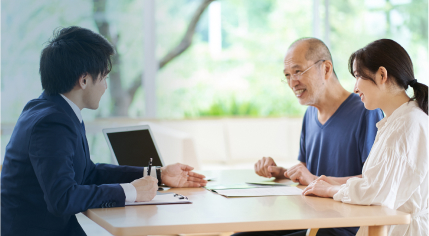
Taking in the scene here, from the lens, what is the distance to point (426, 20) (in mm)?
5676

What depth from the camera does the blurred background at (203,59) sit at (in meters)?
3.77

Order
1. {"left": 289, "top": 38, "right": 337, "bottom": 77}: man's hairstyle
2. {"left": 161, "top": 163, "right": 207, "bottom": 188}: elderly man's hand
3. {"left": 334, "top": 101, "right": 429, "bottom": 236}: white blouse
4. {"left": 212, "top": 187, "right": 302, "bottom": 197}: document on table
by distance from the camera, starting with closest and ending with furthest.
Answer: {"left": 334, "top": 101, "right": 429, "bottom": 236}: white blouse
{"left": 212, "top": 187, "right": 302, "bottom": 197}: document on table
{"left": 161, "top": 163, "right": 207, "bottom": 188}: elderly man's hand
{"left": 289, "top": 38, "right": 337, "bottom": 77}: man's hairstyle

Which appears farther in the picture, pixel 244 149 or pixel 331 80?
pixel 244 149

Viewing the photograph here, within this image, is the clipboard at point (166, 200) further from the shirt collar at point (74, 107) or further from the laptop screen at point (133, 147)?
the laptop screen at point (133, 147)

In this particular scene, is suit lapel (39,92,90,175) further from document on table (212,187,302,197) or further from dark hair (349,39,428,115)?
dark hair (349,39,428,115)

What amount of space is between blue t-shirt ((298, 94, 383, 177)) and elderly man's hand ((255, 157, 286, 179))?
202 millimetres

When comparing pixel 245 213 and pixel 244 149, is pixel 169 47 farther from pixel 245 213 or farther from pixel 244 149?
pixel 245 213

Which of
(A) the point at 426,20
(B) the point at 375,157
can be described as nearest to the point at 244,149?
(A) the point at 426,20

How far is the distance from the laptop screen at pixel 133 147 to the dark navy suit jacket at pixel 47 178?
43 centimetres

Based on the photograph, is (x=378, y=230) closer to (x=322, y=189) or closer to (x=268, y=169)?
(x=322, y=189)

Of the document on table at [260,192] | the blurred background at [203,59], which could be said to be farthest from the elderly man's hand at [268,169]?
the blurred background at [203,59]

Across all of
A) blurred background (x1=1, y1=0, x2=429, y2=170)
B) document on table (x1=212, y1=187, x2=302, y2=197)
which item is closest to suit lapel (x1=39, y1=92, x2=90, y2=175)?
document on table (x1=212, y1=187, x2=302, y2=197)

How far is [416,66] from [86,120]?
428cm

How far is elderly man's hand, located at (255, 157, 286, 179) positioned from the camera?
2037 mm
